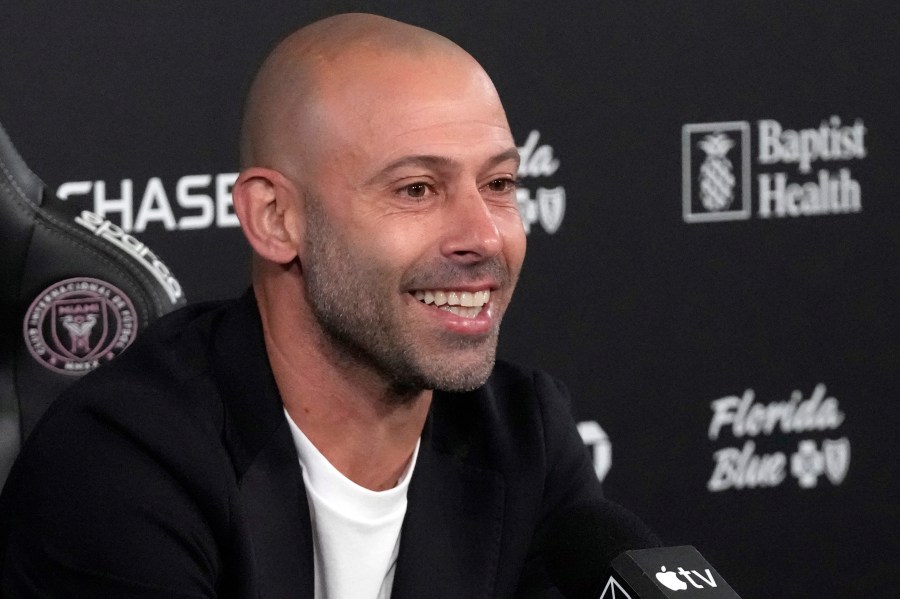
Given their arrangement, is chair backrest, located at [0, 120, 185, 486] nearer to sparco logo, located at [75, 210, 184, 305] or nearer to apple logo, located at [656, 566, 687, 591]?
Result: sparco logo, located at [75, 210, 184, 305]

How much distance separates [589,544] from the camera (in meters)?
1.33

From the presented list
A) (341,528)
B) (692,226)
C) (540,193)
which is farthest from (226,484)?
(692,226)

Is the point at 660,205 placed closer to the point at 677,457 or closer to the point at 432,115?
the point at 677,457

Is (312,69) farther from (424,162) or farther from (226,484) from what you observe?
(226,484)

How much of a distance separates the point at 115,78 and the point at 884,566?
1.69 m

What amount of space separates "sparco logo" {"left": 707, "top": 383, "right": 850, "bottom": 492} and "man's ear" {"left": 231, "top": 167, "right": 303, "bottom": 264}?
1323 mm

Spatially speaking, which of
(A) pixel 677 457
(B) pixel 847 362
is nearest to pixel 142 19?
(A) pixel 677 457

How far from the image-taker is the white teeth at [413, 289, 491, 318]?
1448mm

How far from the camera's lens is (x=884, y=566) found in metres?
2.90

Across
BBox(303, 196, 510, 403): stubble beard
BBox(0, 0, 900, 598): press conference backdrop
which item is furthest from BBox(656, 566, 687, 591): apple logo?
BBox(0, 0, 900, 598): press conference backdrop

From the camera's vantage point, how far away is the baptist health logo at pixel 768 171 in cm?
259

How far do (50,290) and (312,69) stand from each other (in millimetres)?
351

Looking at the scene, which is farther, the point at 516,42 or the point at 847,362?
the point at 847,362

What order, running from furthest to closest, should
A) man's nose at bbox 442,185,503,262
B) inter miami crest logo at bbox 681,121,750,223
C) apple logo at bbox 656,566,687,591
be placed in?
1. inter miami crest logo at bbox 681,121,750,223
2. man's nose at bbox 442,185,503,262
3. apple logo at bbox 656,566,687,591
